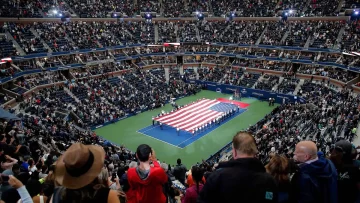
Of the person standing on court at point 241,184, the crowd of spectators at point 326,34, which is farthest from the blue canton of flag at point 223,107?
the person standing on court at point 241,184

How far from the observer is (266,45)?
45469 mm

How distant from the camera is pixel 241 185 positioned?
282 cm

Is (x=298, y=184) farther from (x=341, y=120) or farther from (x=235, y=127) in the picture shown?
(x=235, y=127)

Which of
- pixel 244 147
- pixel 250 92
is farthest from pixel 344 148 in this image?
pixel 250 92

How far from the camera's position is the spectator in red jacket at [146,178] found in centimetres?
439

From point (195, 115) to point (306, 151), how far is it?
88.3ft

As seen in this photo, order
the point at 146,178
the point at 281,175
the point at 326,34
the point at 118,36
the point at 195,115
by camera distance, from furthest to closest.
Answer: the point at 118,36
the point at 326,34
the point at 195,115
the point at 146,178
the point at 281,175

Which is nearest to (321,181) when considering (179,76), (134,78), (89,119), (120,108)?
(89,119)

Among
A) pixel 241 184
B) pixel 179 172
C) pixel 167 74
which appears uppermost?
pixel 241 184

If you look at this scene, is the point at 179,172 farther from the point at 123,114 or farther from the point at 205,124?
the point at 123,114

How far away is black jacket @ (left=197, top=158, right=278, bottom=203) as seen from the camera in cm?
282

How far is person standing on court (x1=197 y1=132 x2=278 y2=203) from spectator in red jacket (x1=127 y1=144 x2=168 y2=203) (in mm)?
1601

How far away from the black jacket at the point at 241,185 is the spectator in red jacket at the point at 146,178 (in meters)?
1.61

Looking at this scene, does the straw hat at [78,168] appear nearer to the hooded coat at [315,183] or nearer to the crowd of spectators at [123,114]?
the crowd of spectators at [123,114]
